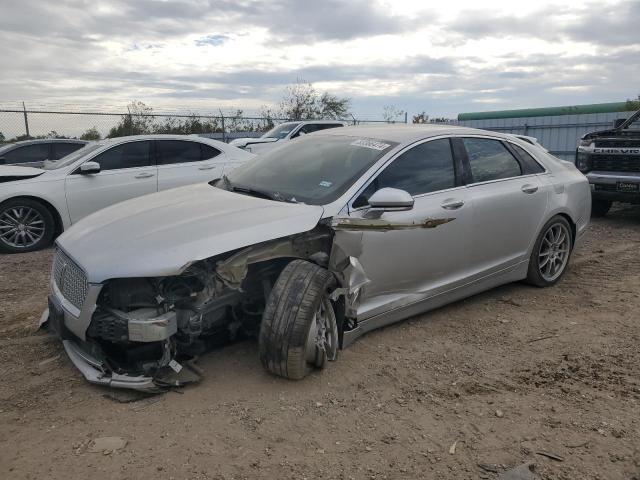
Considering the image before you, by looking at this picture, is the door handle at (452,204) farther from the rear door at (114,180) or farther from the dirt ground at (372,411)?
the rear door at (114,180)

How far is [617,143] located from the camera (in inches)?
350

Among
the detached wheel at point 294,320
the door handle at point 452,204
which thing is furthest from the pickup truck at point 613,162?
the detached wheel at point 294,320

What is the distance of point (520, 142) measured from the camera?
17.9ft

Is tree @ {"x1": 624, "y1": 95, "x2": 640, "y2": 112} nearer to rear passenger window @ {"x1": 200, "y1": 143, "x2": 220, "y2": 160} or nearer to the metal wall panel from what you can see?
the metal wall panel

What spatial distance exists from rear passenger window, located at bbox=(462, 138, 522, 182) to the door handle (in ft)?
1.20

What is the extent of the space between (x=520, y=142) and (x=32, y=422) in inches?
181

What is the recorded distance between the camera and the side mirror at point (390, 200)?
3771 mm

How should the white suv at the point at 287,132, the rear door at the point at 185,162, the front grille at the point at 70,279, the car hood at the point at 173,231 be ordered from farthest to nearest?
the white suv at the point at 287,132 → the rear door at the point at 185,162 → the front grille at the point at 70,279 → the car hood at the point at 173,231

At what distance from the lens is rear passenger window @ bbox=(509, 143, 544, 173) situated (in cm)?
534

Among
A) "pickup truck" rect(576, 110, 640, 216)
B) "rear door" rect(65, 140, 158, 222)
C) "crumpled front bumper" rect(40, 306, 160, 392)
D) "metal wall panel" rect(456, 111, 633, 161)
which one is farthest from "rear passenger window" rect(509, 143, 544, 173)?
"metal wall panel" rect(456, 111, 633, 161)

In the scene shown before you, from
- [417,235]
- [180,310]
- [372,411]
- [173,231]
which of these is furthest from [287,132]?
[372,411]

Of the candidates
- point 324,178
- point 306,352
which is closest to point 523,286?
point 324,178

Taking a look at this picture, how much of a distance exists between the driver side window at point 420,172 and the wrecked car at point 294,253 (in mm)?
11

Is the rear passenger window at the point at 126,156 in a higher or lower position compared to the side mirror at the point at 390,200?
higher
